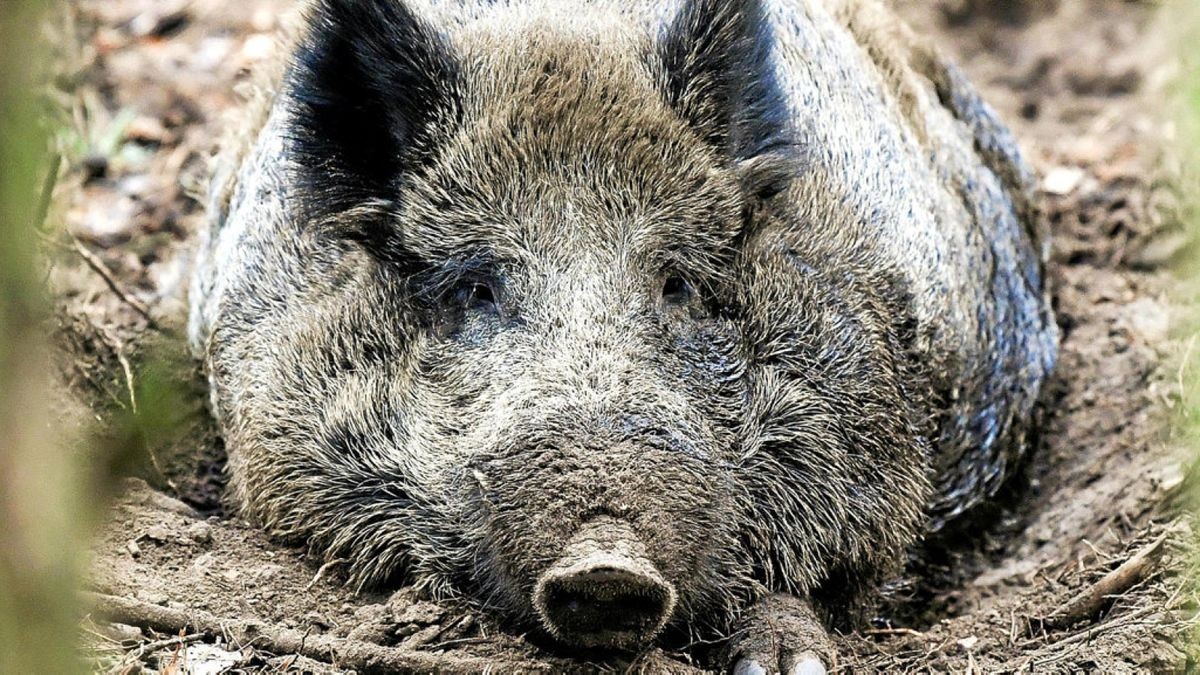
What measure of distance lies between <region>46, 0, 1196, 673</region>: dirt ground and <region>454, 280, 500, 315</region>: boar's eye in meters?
0.87

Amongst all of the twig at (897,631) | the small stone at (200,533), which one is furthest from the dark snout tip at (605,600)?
the small stone at (200,533)

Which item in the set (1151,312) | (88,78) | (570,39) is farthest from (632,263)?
(88,78)

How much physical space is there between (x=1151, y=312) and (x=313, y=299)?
4.22m

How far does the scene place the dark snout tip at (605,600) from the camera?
11.2 feet

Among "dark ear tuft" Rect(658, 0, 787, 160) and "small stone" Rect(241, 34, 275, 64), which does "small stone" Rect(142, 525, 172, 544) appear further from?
"small stone" Rect(241, 34, 275, 64)

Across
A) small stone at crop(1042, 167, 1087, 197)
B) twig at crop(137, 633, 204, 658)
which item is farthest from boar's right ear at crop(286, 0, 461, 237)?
small stone at crop(1042, 167, 1087, 197)

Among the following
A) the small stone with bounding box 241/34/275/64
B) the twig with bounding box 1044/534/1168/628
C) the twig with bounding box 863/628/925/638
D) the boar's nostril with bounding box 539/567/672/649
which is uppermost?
the small stone with bounding box 241/34/275/64

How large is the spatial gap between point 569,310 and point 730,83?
1.03 m

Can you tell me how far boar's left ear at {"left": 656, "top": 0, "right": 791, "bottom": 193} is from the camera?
4684mm

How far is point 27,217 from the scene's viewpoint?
5.01 ft

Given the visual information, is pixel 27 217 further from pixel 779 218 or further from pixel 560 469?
pixel 779 218

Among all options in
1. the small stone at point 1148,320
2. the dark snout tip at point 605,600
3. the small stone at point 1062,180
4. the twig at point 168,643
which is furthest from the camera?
the small stone at point 1062,180

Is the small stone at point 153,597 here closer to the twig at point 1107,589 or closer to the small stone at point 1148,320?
the twig at point 1107,589

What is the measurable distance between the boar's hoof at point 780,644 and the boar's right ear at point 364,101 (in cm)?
170
